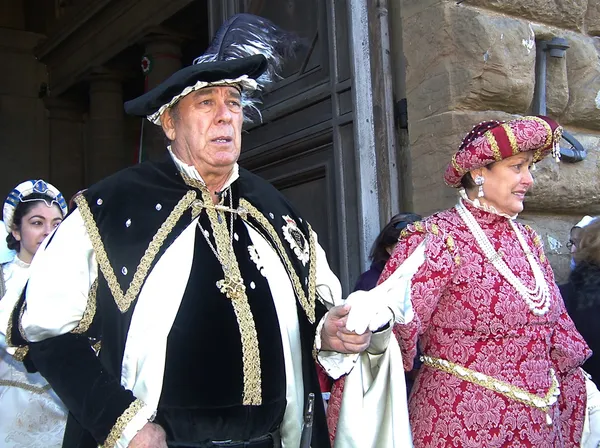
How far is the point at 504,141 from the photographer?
2.67 m

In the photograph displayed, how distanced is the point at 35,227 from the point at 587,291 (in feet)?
7.78

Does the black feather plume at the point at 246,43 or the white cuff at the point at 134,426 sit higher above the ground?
the black feather plume at the point at 246,43

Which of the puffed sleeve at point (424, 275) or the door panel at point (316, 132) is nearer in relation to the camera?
the puffed sleeve at point (424, 275)

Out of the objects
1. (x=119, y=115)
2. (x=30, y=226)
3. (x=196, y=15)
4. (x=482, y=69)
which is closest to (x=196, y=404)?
(x=30, y=226)

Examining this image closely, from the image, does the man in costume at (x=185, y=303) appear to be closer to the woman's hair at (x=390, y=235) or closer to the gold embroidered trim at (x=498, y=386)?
the gold embroidered trim at (x=498, y=386)

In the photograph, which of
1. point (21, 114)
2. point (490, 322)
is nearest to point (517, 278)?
point (490, 322)

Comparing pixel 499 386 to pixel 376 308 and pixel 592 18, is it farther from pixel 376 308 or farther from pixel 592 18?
pixel 592 18

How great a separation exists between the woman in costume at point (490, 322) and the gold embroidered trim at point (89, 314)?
96cm

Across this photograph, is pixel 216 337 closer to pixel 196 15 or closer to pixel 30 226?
pixel 30 226

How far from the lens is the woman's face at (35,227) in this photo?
353 centimetres

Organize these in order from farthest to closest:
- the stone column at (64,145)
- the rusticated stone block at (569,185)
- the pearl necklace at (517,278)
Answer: the stone column at (64,145)
the rusticated stone block at (569,185)
the pearl necklace at (517,278)

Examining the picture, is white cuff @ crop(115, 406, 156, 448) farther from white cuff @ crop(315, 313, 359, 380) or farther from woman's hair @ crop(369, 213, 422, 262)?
woman's hair @ crop(369, 213, 422, 262)

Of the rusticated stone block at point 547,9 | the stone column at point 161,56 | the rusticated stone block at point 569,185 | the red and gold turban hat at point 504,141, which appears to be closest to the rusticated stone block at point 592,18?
the rusticated stone block at point 547,9

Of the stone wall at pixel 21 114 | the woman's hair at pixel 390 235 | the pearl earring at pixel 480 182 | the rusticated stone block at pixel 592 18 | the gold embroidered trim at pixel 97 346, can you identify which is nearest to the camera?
the gold embroidered trim at pixel 97 346
